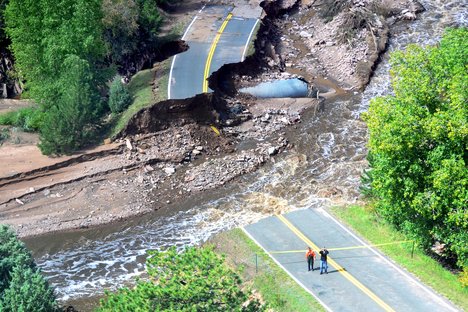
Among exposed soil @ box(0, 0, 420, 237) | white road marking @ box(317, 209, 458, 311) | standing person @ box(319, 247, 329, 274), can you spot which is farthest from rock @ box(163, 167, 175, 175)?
standing person @ box(319, 247, 329, 274)

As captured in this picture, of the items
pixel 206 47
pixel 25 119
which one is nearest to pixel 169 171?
pixel 25 119

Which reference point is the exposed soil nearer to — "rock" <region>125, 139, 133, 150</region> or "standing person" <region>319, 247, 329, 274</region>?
"rock" <region>125, 139, 133, 150</region>

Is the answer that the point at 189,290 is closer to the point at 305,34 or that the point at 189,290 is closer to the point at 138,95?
the point at 138,95

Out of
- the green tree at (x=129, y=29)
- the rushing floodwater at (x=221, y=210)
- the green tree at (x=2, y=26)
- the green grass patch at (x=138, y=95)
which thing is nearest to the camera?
the rushing floodwater at (x=221, y=210)

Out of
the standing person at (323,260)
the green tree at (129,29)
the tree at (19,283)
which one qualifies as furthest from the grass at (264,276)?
the green tree at (129,29)

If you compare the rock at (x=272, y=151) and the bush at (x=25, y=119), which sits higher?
the bush at (x=25, y=119)

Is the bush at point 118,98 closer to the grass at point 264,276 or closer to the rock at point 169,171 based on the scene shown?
the rock at point 169,171

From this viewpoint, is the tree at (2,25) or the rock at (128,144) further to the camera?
the tree at (2,25)

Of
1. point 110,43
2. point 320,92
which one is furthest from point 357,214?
point 110,43
